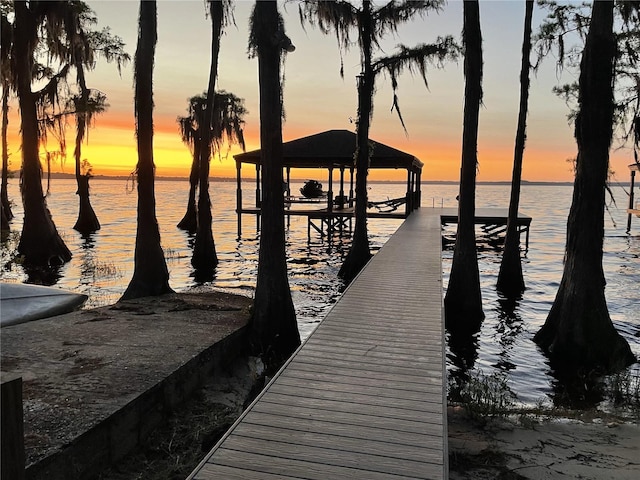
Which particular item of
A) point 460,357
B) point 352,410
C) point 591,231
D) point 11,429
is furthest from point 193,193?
point 11,429

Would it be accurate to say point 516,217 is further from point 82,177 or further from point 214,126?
point 82,177

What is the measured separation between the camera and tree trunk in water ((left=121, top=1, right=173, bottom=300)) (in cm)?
1041

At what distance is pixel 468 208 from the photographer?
1244 cm

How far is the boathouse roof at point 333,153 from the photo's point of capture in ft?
71.7

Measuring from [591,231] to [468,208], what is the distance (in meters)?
3.76

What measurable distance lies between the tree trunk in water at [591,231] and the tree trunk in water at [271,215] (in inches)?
197

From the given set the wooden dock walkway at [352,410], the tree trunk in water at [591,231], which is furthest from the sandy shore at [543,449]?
the tree trunk in water at [591,231]

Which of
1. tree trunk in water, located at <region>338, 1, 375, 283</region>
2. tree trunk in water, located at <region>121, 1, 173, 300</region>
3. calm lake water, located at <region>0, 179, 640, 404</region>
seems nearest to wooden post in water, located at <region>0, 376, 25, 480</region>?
calm lake water, located at <region>0, 179, 640, 404</region>

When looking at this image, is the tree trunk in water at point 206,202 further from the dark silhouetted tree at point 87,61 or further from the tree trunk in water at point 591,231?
the tree trunk in water at point 591,231

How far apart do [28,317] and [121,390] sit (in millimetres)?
1233

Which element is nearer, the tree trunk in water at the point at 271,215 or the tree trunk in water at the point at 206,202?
the tree trunk in water at the point at 271,215

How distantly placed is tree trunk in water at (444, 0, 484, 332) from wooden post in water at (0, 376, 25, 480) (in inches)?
412

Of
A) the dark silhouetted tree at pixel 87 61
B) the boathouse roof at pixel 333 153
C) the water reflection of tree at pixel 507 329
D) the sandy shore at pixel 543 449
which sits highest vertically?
the dark silhouetted tree at pixel 87 61

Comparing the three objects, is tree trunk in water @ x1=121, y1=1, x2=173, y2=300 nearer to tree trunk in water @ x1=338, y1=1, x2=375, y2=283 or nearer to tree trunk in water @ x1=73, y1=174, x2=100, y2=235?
tree trunk in water @ x1=338, y1=1, x2=375, y2=283
